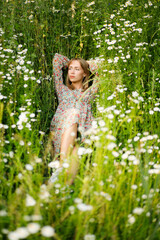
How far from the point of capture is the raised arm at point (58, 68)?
3.58 m

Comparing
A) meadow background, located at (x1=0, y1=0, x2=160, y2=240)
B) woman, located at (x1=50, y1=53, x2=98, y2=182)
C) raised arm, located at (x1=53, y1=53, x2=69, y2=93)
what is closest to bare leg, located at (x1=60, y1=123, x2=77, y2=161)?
woman, located at (x1=50, y1=53, x2=98, y2=182)

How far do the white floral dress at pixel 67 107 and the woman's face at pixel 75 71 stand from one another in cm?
15

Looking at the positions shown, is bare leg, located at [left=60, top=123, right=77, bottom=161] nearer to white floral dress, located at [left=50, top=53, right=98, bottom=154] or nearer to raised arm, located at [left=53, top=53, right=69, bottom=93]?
white floral dress, located at [left=50, top=53, right=98, bottom=154]

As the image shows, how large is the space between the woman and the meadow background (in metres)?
0.15

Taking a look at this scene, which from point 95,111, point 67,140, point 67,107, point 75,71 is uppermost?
point 75,71

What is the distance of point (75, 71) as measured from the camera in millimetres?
3570

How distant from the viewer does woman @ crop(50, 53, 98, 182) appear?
2961 mm

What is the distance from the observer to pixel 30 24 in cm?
370

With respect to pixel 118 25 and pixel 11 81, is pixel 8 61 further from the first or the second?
pixel 118 25

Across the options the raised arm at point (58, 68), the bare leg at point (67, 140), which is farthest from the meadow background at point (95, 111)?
the bare leg at point (67, 140)

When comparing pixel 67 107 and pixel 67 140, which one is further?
pixel 67 107

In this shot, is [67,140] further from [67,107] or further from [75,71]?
[75,71]

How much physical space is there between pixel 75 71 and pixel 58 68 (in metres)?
0.28

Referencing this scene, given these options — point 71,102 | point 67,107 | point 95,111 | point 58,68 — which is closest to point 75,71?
point 58,68
